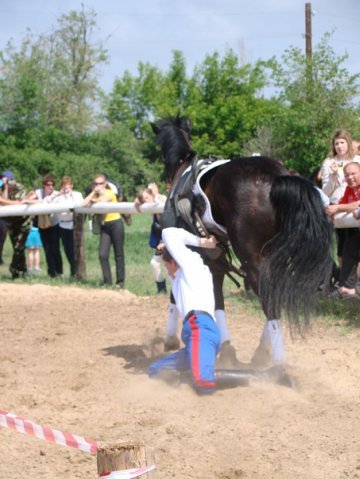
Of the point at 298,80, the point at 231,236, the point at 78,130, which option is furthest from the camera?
the point at 78,130

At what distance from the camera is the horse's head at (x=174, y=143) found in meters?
6.55

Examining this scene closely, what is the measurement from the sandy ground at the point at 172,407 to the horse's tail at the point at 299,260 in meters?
0.64

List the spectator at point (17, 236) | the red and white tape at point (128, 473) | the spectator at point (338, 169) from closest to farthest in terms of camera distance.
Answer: the red and white tape at point (128, 473) < the spectator at point (338, 169) < the spectator at point (17, 236)

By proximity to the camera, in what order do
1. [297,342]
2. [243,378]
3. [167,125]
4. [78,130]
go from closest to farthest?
[243,378]
[167,125]
[297,342]
[78,130]

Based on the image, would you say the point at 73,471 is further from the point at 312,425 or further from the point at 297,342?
the point at 297,342

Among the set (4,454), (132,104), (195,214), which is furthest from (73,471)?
(132,104)

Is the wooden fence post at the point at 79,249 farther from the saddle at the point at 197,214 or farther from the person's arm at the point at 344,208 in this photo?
the saddle at the point at 197,214

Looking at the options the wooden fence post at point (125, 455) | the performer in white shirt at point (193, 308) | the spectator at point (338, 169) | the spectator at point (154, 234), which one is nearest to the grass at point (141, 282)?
the spectator at point (154, 234)

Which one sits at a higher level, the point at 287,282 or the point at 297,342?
the point at 287,282

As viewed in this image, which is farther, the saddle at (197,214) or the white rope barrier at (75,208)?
the white rope barrier at (75,208)

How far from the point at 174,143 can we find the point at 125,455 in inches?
165

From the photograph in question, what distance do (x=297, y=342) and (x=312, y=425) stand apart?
254 centimetres

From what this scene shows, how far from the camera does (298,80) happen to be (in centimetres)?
2059

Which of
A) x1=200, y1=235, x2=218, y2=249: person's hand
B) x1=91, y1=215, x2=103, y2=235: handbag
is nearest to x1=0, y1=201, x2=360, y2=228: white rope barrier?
x1=91, y1=215, x2=103, y2=235: handbag
